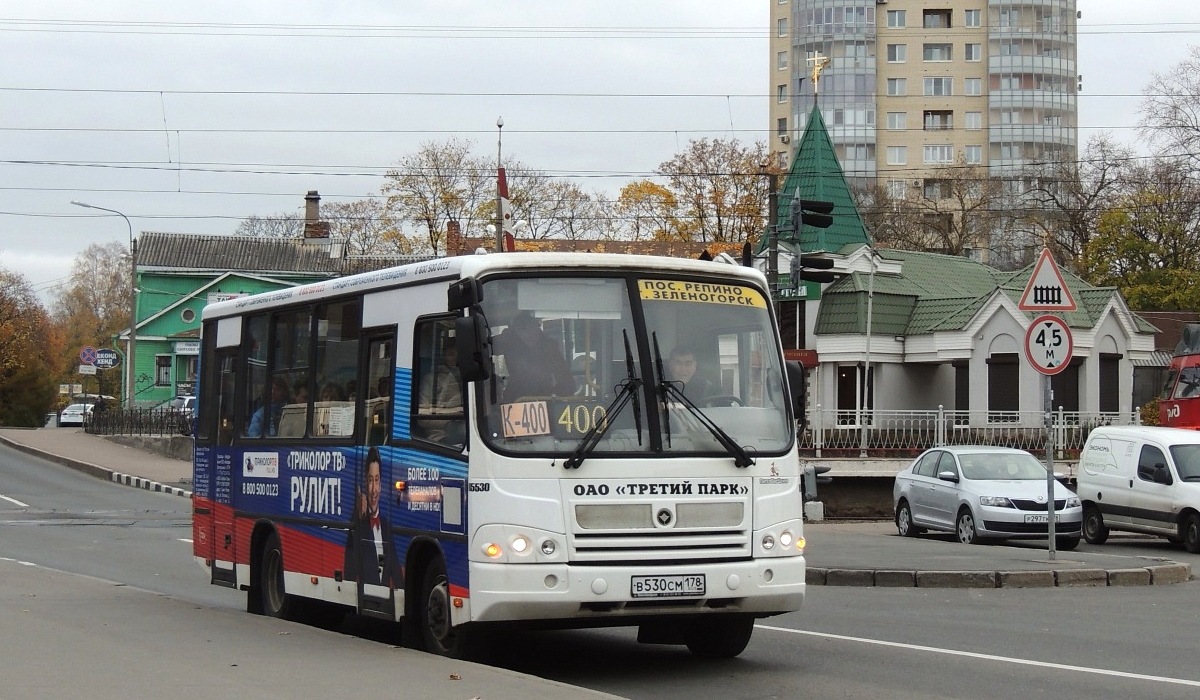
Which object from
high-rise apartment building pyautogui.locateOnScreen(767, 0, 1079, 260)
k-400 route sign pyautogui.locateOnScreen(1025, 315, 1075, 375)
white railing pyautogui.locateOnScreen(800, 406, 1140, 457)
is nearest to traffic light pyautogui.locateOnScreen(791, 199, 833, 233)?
k-400 route sign pyautogui.locateOnScreen(1025, 315, 1075, 375)

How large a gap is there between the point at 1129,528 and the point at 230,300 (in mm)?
15188

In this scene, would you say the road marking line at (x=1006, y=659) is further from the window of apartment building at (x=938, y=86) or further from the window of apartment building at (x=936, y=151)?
the window of apartment building at (x=938, y=86)

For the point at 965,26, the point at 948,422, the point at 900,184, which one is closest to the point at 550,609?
the point at 948,422

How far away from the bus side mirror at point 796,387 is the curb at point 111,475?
28.0 m

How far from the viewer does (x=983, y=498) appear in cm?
2303

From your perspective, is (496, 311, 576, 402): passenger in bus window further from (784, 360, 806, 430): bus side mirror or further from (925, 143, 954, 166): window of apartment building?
(925, 143, 954, 166): window of apartment building

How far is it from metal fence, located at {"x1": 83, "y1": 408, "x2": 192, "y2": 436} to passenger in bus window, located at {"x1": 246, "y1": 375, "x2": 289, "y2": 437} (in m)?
37.4

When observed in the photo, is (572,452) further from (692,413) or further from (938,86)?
(938,86)

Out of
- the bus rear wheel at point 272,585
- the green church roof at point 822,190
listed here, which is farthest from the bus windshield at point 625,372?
the green church roof at point 822,190

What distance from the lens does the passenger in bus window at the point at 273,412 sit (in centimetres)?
1327

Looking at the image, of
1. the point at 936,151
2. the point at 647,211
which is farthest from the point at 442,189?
the point at 936,151

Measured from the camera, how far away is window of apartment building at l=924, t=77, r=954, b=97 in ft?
372

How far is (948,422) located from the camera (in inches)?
1516

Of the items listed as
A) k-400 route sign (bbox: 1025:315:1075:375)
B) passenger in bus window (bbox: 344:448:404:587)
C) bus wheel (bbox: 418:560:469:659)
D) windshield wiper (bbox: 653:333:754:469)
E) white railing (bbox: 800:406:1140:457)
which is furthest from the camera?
white railing (bbox: 800:406:1140:457)
